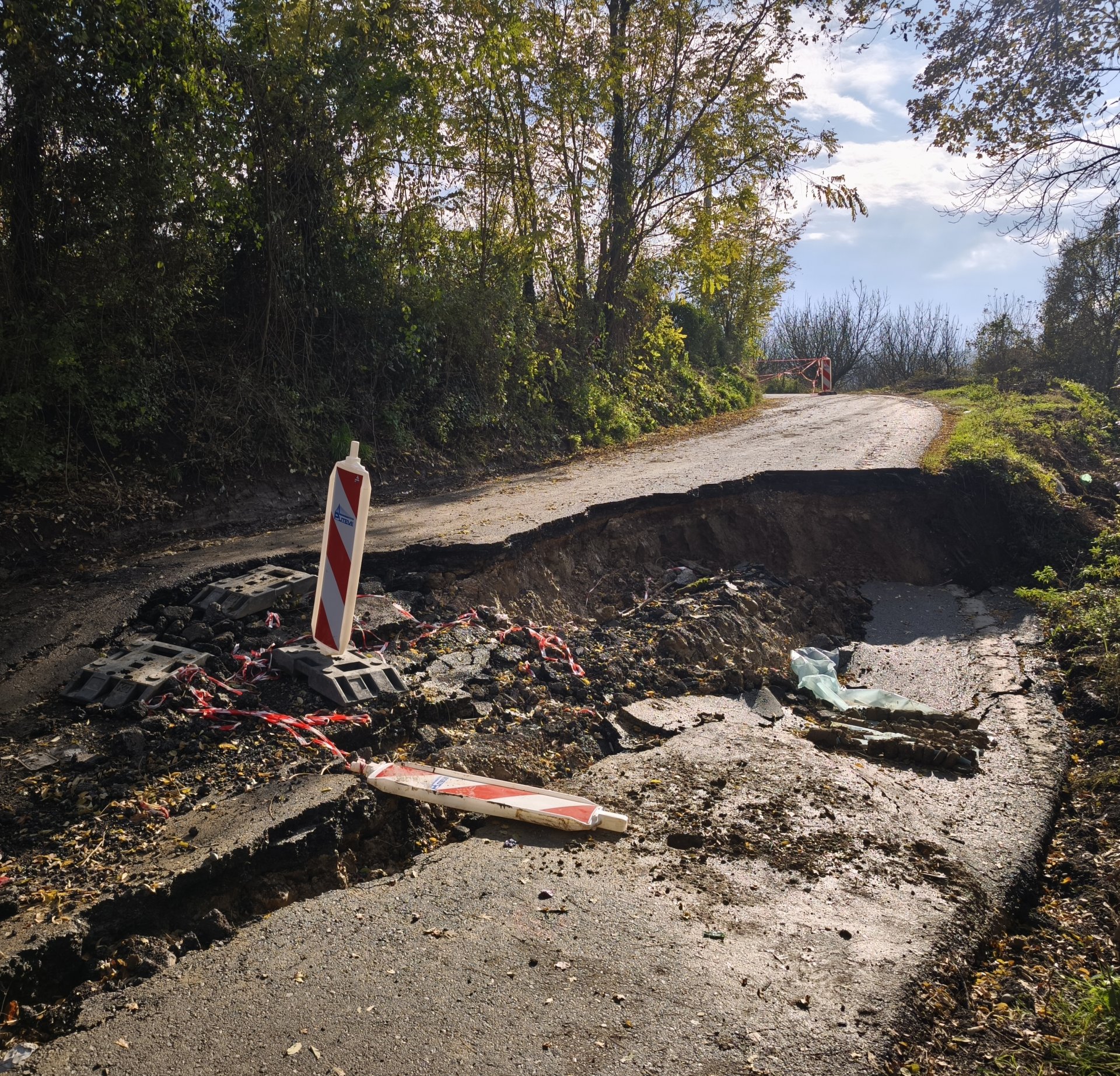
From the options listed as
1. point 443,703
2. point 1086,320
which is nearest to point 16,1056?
point 443,703

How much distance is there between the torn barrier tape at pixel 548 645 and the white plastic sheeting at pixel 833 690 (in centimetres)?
196

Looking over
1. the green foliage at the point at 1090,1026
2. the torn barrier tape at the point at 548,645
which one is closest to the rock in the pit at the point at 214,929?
the green foliage at the point at 1090,1026

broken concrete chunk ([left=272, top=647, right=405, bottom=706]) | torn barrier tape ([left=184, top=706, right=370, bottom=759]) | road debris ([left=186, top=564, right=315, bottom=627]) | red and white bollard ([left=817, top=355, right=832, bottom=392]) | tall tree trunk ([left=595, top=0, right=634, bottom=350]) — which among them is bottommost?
torn barrier tape ([left=184, top=706, right=370, bottom=759])

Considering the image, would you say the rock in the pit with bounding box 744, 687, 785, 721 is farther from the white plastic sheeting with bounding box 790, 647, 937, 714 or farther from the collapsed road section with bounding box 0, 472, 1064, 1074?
the white plastic sheeting with bounding box 790, 647, 937, 714

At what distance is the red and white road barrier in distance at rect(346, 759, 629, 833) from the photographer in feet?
12.6

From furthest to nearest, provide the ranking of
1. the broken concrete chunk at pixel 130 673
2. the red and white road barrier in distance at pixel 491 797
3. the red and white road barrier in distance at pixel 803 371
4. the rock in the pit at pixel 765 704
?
the red and white road barrier in distance at pixel 803 371
the rock in the pit at pixel 765 704
the broken concrete chunk at pixel 130 673
the red and white road barrier in distance at pixel 491 797

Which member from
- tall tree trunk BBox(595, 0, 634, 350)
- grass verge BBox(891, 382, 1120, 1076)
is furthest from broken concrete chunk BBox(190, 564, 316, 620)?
tall tree trunk BBox(595, 0, 634, 350)

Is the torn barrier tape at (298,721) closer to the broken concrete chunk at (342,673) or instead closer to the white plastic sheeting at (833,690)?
the broken concrete chunk at (342,673)

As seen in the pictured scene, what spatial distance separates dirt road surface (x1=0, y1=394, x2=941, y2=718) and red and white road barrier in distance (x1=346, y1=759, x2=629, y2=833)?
205 centimetres

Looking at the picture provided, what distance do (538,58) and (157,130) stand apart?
332 inches

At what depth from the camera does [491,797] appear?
396cm

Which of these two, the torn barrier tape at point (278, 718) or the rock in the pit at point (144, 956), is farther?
the torn barrier tape at point (278, 718)

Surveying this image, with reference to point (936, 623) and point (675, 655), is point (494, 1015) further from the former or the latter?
point (936, 623)

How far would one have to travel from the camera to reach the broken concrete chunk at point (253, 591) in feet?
17.7
